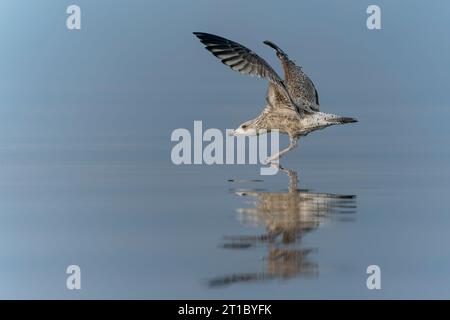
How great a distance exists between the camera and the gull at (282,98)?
15.5 meters

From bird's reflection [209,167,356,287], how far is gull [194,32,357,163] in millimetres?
1473

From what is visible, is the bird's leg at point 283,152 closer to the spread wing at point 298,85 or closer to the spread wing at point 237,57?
the spread wing at point 298,85

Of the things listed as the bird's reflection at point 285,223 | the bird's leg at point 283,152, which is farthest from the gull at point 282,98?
the bird's reflection at point 285,223

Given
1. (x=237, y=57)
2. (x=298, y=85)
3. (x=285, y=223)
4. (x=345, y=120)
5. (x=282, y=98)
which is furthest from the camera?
(x=298, y=85)

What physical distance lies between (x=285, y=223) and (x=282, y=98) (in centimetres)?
544

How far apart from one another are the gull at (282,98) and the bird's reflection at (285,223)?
1.47 m

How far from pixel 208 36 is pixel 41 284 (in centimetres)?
679

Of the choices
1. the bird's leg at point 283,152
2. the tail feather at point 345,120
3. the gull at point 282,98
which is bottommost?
the bird's leg at point 283,152

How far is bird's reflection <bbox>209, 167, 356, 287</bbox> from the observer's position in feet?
31.3

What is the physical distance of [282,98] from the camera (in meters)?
17.0

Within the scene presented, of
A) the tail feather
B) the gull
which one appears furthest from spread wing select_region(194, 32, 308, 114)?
the tail feather

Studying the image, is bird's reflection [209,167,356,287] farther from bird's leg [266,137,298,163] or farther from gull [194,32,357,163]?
gull [194,32,357,163]

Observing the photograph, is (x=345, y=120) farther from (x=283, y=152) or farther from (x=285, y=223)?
(x=285, y=223)

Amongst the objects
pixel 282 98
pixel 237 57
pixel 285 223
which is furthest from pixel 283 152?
pixel 285 223
